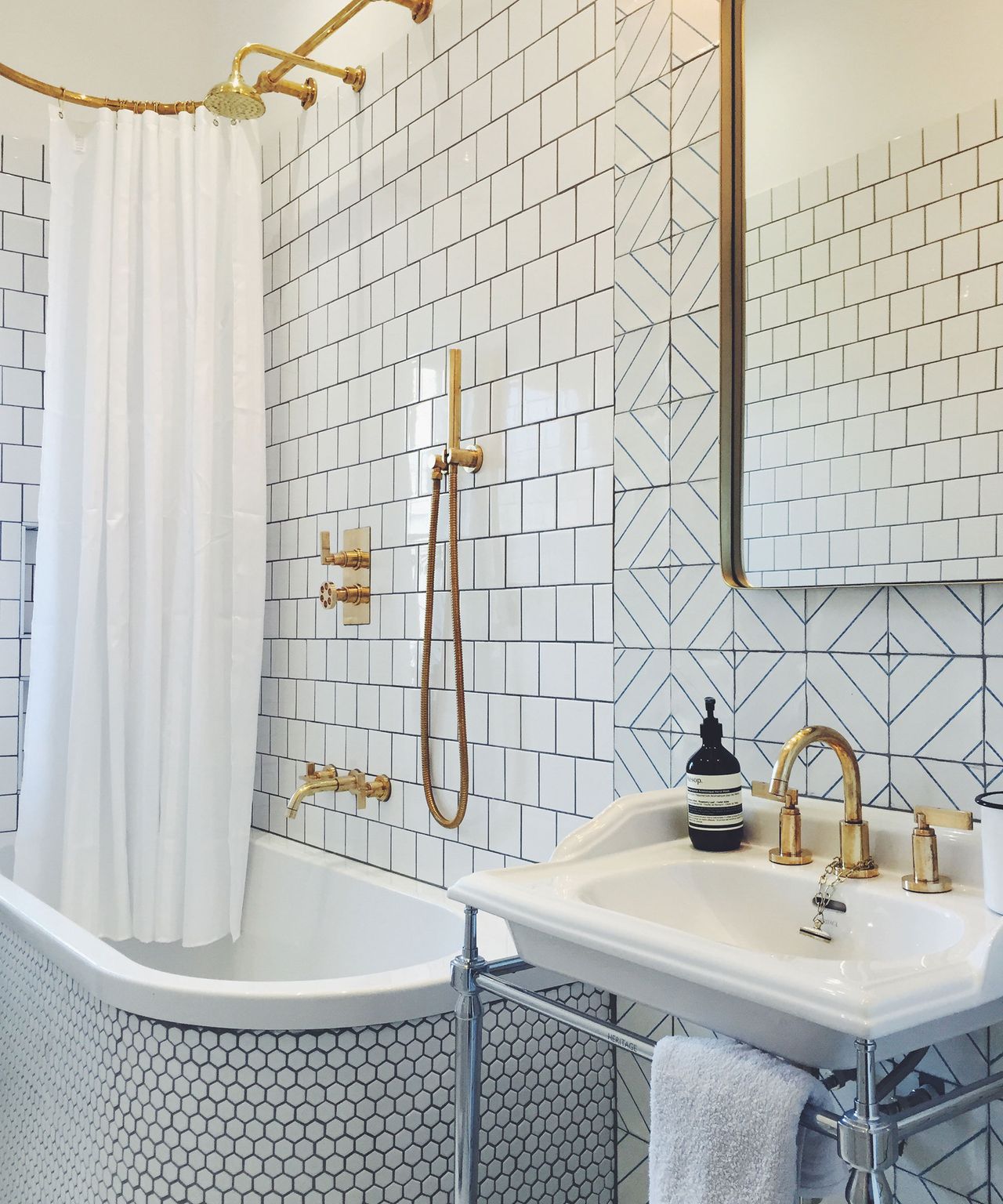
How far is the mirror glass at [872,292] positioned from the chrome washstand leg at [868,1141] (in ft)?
Result: 2.20

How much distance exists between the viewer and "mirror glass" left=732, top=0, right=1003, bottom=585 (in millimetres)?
1342

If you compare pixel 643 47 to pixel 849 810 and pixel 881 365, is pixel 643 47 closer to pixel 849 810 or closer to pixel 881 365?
pixel 881 365

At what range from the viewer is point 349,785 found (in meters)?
2.44

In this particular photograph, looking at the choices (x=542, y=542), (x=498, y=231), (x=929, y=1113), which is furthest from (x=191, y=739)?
(x=929, y=1113)

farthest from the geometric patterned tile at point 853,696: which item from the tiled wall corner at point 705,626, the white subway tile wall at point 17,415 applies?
the white subway tile wall at point 17,415

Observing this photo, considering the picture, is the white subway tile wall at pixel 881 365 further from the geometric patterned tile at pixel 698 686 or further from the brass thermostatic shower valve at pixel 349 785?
the brass thermostatic shower valve at pixel 349 785

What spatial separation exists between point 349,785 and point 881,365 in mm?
1507

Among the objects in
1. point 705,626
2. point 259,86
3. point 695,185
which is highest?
point 259,86

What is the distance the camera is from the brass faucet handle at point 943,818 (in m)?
1.27

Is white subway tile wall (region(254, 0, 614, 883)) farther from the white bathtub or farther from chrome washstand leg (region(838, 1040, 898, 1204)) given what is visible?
chrome washstand leg (region(838, 1040, 898, 1204))

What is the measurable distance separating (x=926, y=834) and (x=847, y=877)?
117mm

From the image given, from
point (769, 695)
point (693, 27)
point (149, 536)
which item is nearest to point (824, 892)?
point (769, 695)

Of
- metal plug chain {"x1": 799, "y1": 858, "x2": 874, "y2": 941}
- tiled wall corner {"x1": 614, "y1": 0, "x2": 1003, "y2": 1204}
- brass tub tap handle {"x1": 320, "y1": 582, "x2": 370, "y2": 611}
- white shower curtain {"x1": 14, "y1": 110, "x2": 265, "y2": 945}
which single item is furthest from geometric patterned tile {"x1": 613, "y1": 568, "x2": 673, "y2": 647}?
white shower curtain {"x1": 14, "y1": 110, "x2": 265, "y2": 945}

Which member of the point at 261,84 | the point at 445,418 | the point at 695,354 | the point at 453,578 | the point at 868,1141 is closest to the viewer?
the point at 868,1141
